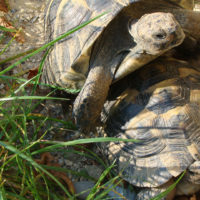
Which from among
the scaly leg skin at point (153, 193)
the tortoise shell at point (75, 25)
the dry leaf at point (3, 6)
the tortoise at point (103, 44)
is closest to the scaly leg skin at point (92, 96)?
the tortoise at point (103, 44)

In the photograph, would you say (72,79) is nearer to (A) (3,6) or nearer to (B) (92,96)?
(B) (92,96)

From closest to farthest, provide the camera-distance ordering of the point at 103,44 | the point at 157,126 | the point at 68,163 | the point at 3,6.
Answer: the point at 157,126
the point at 103,44
the point at 68,163
the point at 3,6

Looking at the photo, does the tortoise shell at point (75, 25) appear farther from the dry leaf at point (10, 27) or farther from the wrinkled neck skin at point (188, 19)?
the dry leaf at point (10, 27)

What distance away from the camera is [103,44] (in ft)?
7.68

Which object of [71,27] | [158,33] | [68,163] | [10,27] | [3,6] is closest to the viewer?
[158,33]

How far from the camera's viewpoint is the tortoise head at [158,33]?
1.93 metres

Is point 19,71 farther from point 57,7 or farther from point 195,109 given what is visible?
point 195,109

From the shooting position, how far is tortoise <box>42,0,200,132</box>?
216 centimetres

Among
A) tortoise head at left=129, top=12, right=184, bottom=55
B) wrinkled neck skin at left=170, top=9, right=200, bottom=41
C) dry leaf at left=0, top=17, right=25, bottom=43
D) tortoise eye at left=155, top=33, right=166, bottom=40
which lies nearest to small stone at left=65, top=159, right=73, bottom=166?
tortoise head at left=129, top=12, right=184, bottom=55

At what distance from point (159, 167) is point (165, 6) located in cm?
124

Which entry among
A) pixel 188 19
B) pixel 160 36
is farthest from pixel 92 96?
pixel 188 19

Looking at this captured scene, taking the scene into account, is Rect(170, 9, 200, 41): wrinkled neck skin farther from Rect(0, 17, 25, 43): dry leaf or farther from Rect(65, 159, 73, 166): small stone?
Rect(0, 17, 25, 43): dry leaf

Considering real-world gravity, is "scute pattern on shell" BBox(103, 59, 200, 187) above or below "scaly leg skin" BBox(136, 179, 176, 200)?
above

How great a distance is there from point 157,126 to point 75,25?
3.26ft
